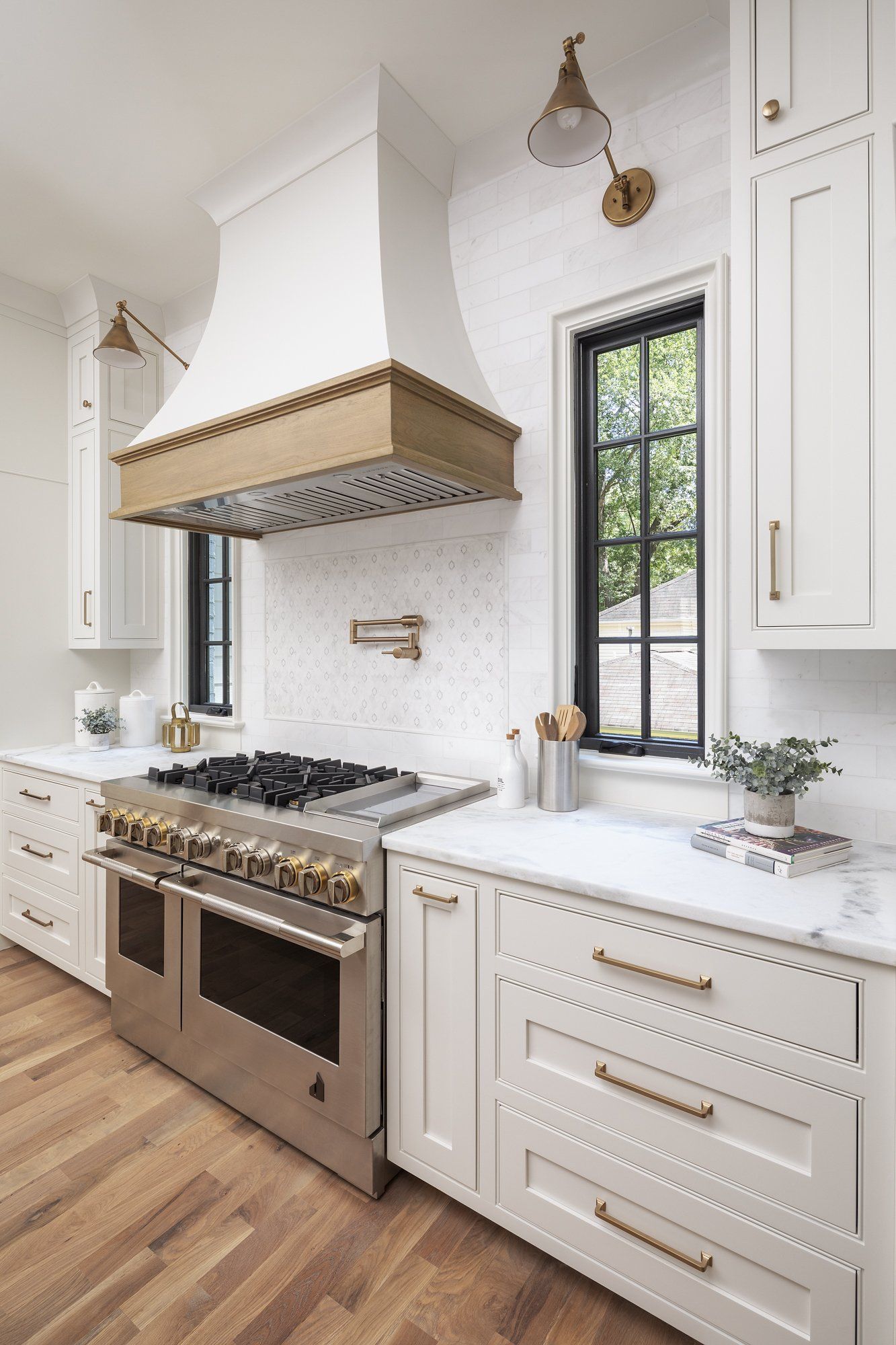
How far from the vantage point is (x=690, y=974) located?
1270 millimetres

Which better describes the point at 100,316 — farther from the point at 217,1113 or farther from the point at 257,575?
the point at 217,1113

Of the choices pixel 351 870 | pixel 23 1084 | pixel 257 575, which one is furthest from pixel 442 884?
pixel 257 575

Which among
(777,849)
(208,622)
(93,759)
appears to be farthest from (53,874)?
(777,849)

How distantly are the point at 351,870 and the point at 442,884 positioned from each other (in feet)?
0.82

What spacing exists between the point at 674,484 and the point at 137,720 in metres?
2.83

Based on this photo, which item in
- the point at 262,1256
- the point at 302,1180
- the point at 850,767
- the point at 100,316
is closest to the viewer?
the point at 262,1256

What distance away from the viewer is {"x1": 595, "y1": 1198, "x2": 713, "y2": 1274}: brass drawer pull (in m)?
1.27

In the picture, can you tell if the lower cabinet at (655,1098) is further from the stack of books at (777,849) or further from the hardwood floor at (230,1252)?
the stack of books at (777,849)

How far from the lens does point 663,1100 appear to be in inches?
51.3

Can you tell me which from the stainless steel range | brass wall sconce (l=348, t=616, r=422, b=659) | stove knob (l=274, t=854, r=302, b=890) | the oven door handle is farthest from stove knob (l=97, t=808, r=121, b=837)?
brass wall sconce (l=348, t=616, r=422, b=659)

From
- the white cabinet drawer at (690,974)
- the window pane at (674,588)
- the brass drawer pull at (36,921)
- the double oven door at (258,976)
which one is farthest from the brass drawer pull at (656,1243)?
the brass drawer pull at (36,921)

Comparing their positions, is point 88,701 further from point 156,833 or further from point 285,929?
point 285,929

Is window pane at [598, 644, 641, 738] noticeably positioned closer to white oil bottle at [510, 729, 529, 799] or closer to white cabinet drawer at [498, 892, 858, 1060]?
white oil bottle at [510, 729, 529, 799]

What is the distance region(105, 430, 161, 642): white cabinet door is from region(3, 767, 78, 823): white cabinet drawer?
82 centimetres
